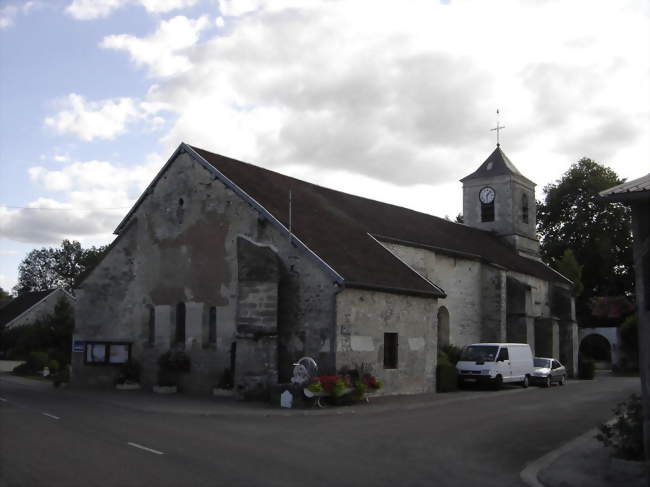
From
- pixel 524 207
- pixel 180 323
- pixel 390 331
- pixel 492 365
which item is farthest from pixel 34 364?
pixel 524 207

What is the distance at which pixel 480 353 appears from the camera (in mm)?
26047

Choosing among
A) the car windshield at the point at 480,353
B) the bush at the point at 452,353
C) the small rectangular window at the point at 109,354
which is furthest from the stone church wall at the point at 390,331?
the small rectangular window at the point at 109,354

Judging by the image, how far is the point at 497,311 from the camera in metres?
32.9

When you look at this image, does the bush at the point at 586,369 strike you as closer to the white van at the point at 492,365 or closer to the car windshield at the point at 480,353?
the white van at the point at 492,365

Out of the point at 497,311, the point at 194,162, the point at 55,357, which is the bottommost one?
the point at 55,357

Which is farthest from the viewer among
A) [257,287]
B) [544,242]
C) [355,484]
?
[544,242]

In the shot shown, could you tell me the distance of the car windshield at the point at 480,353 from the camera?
84.0 feet

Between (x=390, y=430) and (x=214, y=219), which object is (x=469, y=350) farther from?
(x=390, y=430)

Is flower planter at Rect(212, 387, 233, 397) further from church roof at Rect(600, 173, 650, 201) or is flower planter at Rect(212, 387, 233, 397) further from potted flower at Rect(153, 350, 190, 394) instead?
church roof at Rect(600, 173, 650, 201)

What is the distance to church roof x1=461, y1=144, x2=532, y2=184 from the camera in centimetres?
4418

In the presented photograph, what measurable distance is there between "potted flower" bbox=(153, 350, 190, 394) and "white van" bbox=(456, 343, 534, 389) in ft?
35.0

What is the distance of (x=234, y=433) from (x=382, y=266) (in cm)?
1152

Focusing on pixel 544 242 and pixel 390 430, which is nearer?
pixel 390 430

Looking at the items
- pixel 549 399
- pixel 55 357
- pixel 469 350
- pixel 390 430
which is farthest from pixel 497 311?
pixel 55 357
